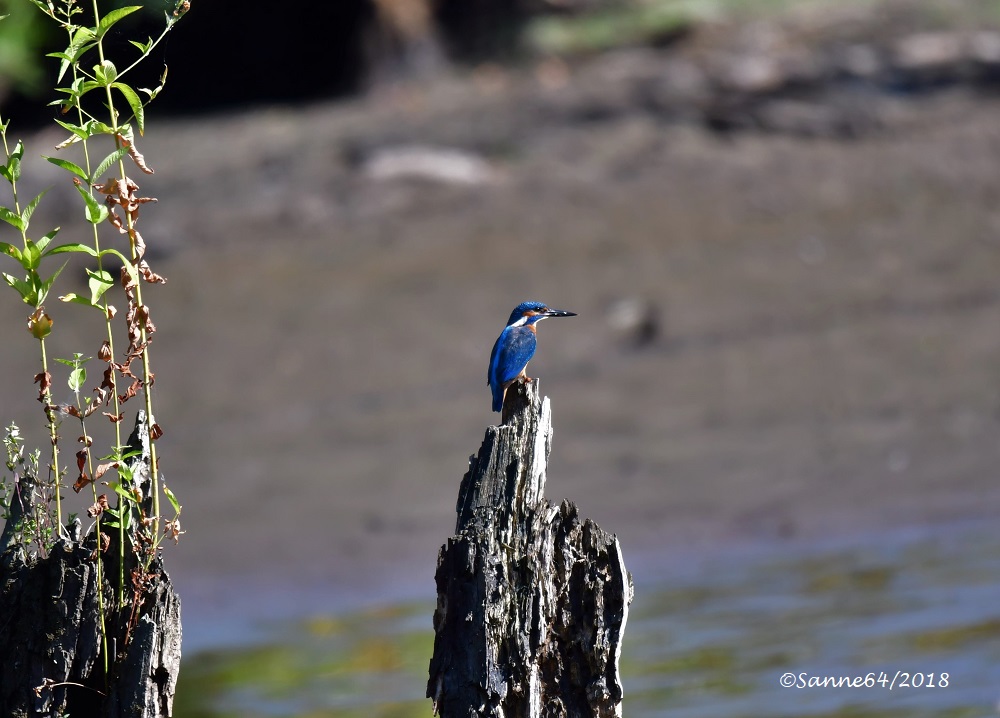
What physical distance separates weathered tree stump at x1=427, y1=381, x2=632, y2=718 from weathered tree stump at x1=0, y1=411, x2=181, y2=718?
75 centimetres

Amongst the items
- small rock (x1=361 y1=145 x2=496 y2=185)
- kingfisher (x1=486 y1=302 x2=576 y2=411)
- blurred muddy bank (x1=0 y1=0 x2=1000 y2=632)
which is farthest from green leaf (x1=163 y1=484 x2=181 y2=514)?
small rock (x1=361 y1=145 x2=496 y2=185)

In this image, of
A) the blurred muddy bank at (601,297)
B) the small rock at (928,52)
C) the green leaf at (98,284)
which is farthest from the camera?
the small rock at (928,52)

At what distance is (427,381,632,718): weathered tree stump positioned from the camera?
3.77m

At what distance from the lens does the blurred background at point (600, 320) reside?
8.10m

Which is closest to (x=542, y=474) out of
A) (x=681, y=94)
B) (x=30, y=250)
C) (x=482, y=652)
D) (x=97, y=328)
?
(x=482, y=652)

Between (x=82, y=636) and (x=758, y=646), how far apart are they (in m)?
4.71

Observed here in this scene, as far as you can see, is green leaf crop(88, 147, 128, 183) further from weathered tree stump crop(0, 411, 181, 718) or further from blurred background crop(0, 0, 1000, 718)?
blurred background crop(0, 0, 1000, 718)

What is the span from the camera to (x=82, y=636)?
11.9ft

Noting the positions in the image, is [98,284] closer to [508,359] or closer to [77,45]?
[77,45]

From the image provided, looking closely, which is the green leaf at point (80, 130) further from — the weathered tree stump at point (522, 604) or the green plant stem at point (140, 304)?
the weathered tree stump at point (522, 604)

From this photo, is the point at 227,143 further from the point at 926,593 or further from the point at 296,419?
the point at 926,593

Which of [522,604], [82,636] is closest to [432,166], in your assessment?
[522,604]

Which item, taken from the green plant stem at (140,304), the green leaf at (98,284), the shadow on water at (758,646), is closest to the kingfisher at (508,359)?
the green plant stem at (140,304)

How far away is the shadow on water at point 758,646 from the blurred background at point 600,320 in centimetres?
3
